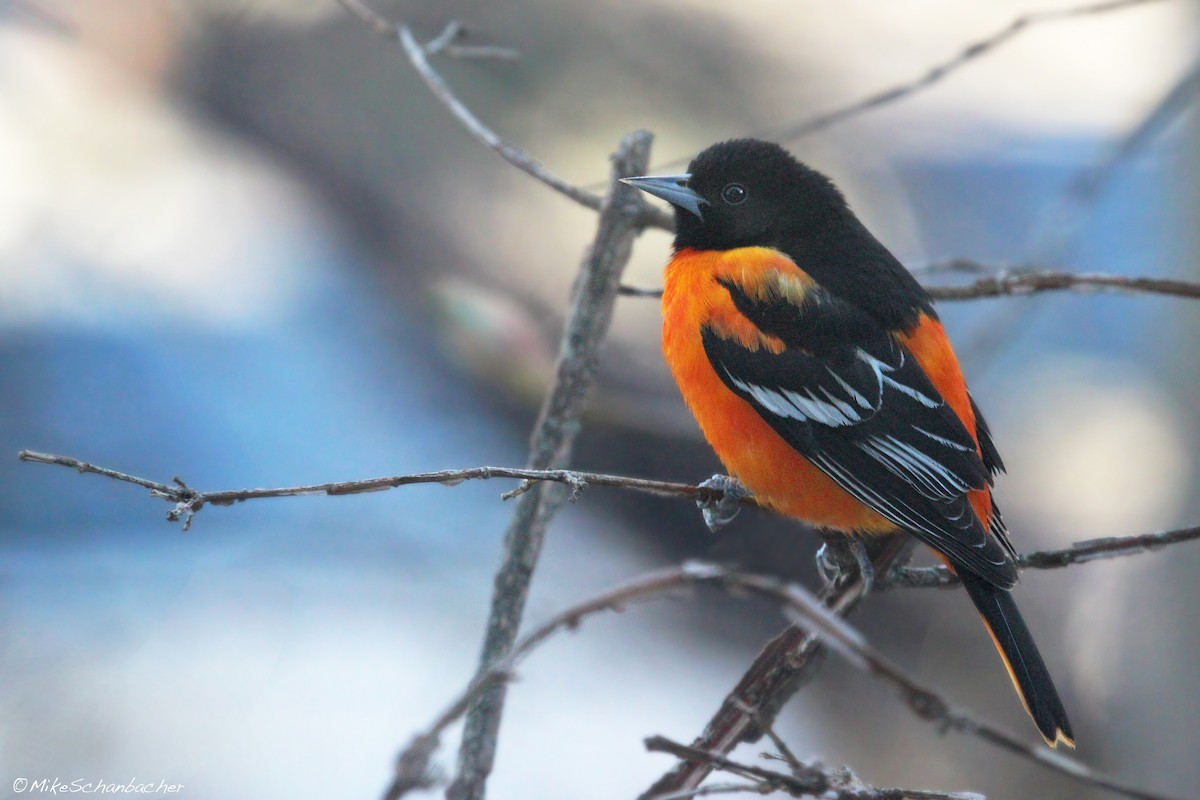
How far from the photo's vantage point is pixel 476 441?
466cm

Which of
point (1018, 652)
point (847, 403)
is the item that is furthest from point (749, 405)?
point (1018, 652)

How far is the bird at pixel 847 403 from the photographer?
220cm

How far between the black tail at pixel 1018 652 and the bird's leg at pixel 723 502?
0.47 m

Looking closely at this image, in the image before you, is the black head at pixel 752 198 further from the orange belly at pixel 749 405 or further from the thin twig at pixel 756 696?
the thin twig at pixel 756 696

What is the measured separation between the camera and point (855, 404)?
2363mm

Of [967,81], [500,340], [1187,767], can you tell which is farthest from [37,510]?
[967,81]

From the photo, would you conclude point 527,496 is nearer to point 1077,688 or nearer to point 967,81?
point 1077,688

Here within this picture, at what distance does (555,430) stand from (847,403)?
0.63m

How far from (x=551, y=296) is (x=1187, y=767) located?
3188 millimetres

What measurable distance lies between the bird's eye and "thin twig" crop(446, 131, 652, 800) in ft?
1.22

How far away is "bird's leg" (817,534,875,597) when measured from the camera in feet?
6.68

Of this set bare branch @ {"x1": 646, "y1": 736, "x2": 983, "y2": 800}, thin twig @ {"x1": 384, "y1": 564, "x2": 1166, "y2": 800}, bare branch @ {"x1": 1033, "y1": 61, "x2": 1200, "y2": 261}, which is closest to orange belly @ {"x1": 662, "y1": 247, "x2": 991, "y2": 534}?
bare branch @ {"x1": 646, "y1": 736, "x2": 983, "y2": 800}

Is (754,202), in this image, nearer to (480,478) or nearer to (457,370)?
(480,478)

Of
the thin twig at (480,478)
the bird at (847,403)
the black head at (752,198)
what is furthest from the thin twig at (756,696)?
the black head at (752,198)
